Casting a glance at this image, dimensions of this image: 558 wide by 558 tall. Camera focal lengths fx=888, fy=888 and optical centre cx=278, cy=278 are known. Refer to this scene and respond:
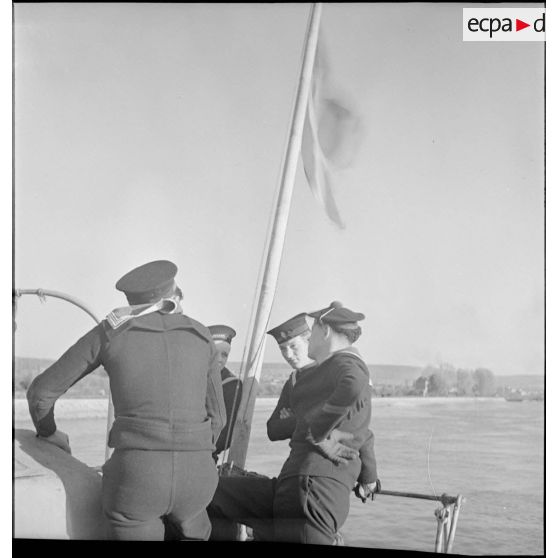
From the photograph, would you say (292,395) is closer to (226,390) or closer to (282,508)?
(226,390)

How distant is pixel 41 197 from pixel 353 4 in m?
1.67

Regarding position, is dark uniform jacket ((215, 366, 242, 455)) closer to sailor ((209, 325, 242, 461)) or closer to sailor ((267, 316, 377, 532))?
sailor ((209, 325, 242, 461))

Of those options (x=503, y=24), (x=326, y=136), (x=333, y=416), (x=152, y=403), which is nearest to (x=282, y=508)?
(x=333, y=416)

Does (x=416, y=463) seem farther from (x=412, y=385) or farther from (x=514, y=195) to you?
(x=514, y=195)

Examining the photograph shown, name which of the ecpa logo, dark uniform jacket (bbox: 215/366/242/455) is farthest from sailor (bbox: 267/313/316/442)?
the ecpa logo

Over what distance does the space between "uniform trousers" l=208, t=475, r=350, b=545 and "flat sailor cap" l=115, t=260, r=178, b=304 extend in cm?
88

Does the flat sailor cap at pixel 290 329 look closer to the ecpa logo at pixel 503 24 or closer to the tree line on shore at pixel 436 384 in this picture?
the tree line on shore at pixel 436 384

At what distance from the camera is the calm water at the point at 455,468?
3.86 meters

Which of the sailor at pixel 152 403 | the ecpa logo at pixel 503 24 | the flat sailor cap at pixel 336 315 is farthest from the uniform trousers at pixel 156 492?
the ecpa logo at pixel 503 24

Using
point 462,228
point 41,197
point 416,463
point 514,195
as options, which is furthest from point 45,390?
point 514,195

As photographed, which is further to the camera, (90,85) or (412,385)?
(90,85)

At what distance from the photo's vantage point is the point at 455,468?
12.8 ft

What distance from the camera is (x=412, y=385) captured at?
3838 millimetres

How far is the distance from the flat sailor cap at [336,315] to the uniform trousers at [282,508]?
27.0 inches
